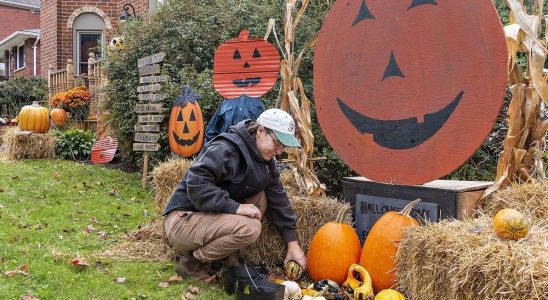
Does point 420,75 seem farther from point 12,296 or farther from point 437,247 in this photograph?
point 12,296

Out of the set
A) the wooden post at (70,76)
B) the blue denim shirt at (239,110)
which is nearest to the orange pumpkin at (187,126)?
the blue denim shirt at (239,110)

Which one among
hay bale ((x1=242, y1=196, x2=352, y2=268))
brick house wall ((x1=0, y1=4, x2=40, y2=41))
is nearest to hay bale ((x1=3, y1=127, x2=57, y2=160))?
hay bale ((x1=242, y1=196, x2=352, y2=268))

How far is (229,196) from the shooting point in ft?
12.7

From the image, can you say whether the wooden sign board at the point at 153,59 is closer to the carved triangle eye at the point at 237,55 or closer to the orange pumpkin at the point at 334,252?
the carved triangle eye at the point at 237,55

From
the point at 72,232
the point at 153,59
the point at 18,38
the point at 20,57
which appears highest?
the point at 18,38

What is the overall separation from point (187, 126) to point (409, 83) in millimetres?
3930

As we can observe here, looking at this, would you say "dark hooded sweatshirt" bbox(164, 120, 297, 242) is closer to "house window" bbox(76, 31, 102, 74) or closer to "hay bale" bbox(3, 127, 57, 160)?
"hay bale" bbox(3, 127, 57, 160)

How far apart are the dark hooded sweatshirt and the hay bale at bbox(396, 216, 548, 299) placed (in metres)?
1.08

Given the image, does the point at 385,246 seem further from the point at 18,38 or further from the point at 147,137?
the point at 18,38

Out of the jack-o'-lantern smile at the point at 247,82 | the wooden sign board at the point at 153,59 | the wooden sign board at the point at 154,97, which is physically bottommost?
the wooden sign board at the point at 154,97

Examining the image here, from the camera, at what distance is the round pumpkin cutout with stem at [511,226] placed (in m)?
2.68

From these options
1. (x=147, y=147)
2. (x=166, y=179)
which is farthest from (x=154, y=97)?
(x=166, y=179)

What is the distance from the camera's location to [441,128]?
3602mm

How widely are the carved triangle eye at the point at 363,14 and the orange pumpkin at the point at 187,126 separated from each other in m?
3.48
